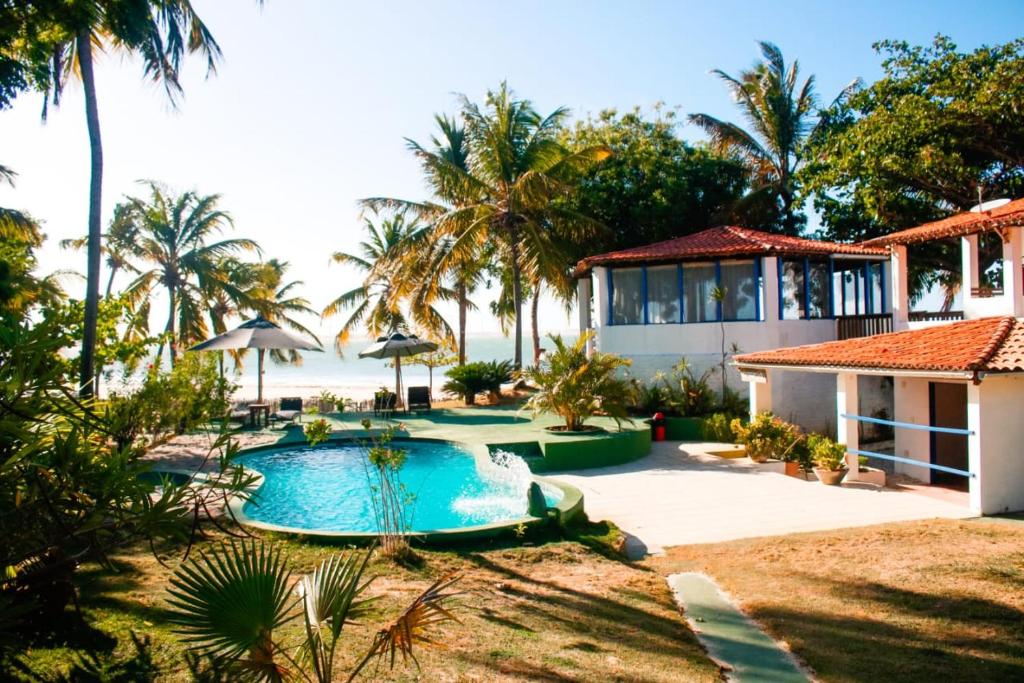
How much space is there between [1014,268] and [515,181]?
48.7ft

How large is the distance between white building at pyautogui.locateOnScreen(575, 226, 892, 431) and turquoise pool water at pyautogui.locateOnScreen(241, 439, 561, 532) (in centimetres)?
781

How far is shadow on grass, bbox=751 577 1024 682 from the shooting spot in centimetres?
535

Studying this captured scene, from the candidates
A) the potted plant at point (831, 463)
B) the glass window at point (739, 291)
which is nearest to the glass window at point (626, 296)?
the glass window at point (739, 291)

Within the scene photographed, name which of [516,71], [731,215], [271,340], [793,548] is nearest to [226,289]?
[271,340]

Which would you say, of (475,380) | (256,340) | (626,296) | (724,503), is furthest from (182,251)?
(724,503)

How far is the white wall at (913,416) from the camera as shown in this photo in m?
13.9

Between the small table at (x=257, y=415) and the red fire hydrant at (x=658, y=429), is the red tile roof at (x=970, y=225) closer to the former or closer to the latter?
the red fire hydrant at (x=658, y=429)

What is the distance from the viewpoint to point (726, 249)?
20.0 m

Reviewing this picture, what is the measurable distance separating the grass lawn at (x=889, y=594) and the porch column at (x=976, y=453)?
60 centimetres

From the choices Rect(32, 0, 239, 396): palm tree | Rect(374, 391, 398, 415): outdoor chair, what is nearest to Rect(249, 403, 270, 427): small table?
Rect(374, 391, 398, 415): outdoor chair

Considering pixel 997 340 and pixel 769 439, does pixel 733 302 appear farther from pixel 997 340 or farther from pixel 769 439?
pixel 997 340

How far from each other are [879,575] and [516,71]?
858 inches

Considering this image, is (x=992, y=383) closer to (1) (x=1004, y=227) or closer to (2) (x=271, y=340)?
(1) (x=1004, y=227)

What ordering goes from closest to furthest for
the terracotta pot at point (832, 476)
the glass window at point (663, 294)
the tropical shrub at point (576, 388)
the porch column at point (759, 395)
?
1. the terracotta pot at point (832, 476)
2. the tropical shrub at point (576, 388)
3. the porch column at point (759, 395)
4. the glass window at point (663, 294)
